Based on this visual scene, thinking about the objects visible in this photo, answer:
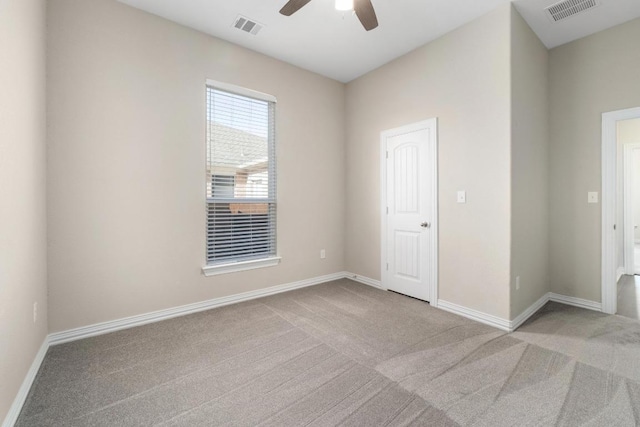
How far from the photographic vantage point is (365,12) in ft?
7.23

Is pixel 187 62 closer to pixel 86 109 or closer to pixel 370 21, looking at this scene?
pixel 86 109

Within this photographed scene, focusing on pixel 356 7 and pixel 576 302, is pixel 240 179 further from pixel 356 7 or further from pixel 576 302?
pixel 576 302

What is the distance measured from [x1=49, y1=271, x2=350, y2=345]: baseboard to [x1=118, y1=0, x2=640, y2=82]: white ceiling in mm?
2890

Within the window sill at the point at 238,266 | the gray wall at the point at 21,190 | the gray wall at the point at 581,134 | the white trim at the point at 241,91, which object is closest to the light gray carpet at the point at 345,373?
the gray wall at the point at 21,190

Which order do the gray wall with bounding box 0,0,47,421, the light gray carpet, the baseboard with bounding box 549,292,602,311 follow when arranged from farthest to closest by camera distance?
the baseboard with bounding box 549,292,602,311
the light gray carpet
the gray wall with bounding box 0,0,47,421

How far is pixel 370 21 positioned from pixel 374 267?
2872mm

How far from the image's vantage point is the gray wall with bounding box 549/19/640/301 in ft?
9.47

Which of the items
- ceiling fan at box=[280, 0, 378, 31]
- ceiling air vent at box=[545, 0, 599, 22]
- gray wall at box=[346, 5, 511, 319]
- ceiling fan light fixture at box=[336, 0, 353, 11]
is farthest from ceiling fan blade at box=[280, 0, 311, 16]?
ceiling air vent at box=[545, 0, 599, 22]

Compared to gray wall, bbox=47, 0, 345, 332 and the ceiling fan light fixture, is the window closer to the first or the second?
gray wall, bbox=47, 0, 345, 332

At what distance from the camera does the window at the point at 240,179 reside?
3.18m

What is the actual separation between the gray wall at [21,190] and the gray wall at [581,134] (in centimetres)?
473

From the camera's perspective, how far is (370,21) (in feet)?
7.55

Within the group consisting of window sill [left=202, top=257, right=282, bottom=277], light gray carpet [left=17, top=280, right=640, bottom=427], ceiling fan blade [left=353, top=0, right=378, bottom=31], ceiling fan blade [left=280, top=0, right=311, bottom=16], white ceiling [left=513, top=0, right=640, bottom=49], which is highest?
white ceiling [left=513, top=0, right=640, bottom=49]

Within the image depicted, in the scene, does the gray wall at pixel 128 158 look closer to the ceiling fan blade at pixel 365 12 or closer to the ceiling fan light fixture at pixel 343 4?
the ceiling fan light fixture at pixel 343 4
